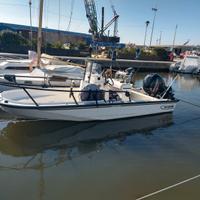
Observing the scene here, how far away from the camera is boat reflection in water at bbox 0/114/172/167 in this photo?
8.21 m

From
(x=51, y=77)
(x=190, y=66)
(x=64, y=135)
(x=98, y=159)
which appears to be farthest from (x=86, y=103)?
(x=190, y=66)

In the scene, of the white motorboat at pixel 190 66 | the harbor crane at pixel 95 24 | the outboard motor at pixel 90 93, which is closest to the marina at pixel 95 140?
the outboard motor at pixel 90 93

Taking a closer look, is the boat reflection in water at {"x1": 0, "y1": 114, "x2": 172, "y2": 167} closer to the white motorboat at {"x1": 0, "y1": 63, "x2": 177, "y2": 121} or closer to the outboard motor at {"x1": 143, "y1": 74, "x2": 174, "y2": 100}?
the white motorboat at {"x1": 0, "y1": 63, "x2": 177, "y2": 121}

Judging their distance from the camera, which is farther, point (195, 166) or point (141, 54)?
point (141, 54)

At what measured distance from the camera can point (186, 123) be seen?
11.6 m

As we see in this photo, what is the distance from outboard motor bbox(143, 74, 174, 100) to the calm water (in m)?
1.39

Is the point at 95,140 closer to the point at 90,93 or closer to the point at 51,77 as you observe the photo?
the point at 90,93

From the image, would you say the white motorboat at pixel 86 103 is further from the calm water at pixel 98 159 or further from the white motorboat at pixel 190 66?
the white motorboat at pixel 190 66

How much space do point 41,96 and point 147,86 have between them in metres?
5.03

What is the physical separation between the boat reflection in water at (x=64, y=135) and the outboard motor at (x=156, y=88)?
4.77 feet

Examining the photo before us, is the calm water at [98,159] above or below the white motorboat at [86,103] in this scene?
below

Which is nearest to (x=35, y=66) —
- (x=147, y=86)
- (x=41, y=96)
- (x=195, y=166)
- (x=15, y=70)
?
(x=15, y=70)

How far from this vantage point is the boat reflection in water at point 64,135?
8.21 m

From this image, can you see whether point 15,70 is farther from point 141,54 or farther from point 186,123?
point 141,54
